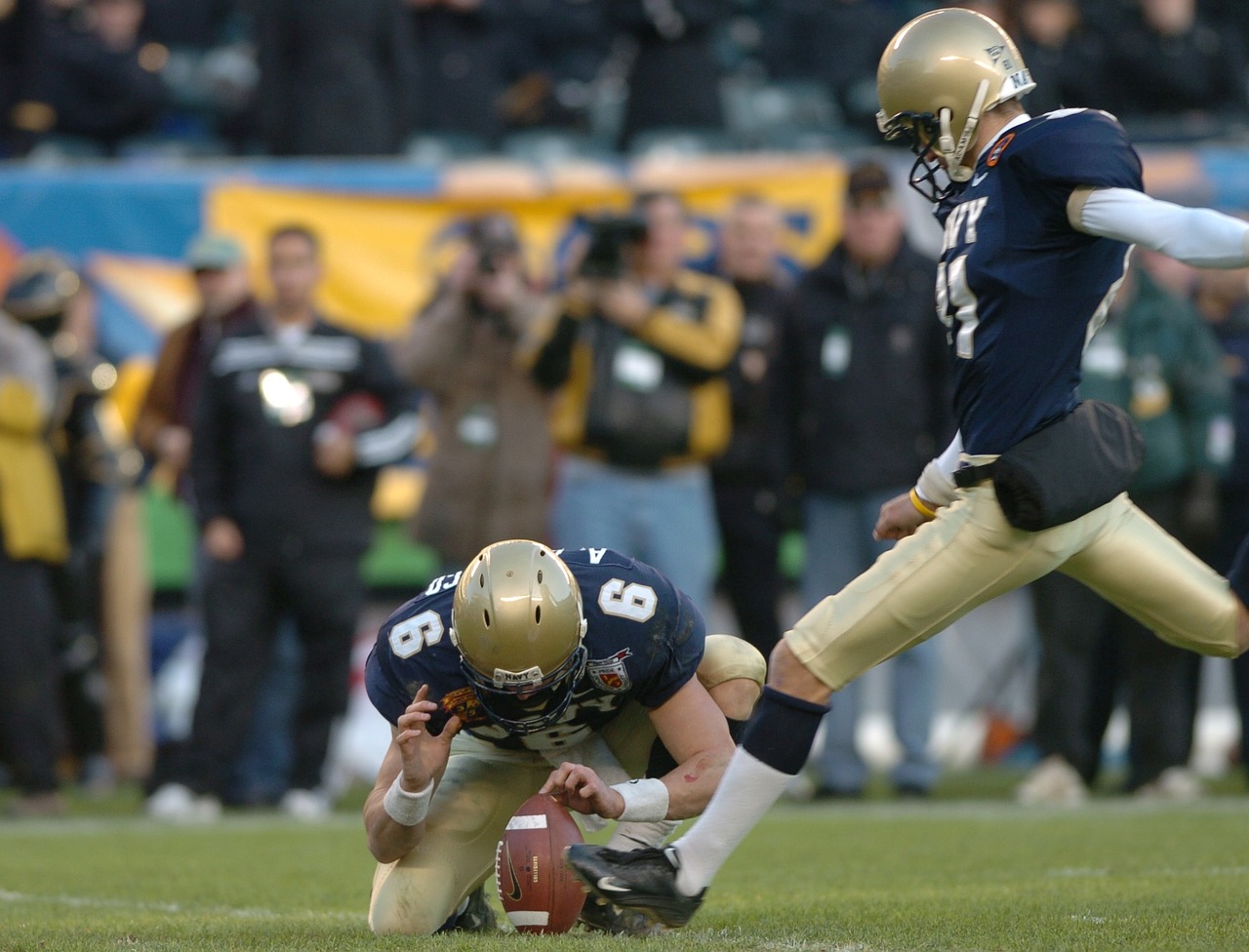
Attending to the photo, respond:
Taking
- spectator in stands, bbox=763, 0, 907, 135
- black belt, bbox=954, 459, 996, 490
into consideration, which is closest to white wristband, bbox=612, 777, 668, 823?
black belt, bbox=954, 459, 996, 490

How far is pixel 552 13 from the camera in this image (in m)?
12.2

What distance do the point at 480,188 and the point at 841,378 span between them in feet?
8.57

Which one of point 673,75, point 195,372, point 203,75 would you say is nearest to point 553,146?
point 673,75

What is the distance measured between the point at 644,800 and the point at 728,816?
25cm

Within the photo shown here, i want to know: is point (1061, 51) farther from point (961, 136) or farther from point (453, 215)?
point (961, 136)

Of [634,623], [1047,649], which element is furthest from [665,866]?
[1047,649]

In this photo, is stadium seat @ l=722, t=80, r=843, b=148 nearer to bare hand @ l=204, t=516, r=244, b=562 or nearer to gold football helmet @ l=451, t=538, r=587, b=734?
bare hand @ l=204, t=516, r=244, b=562

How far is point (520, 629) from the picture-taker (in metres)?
3.86

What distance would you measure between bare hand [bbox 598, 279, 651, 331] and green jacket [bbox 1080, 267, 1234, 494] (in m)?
1.72

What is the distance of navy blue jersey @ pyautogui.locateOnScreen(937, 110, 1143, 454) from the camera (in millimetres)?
3895

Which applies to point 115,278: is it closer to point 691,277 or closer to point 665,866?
point 691,277

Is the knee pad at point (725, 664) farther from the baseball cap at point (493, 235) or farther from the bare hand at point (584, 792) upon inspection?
the baseball cap at point (493, 235)

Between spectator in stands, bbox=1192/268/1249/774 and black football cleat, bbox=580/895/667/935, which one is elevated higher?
spectator in stands, bbox=1192/268/1249/774

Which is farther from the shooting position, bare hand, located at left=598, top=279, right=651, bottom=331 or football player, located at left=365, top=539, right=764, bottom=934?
bare hand, located at left=598, top=279, right=651, bottom=331
